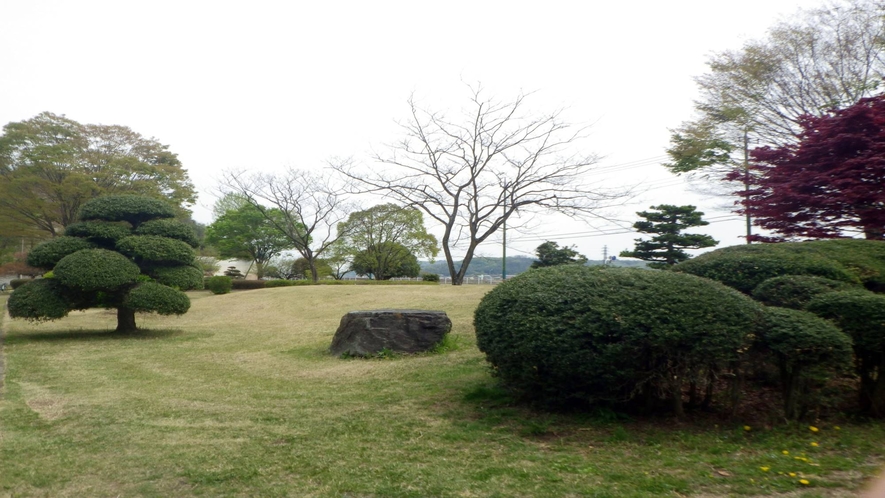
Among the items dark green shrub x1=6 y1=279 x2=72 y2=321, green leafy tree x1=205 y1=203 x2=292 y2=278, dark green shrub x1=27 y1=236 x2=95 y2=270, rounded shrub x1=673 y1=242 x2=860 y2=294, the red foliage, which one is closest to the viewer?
rounded shrub x1=673 y1=242 x2=860 y2=294

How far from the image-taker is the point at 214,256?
45.9 meters

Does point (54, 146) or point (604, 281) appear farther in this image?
point (54, 146)

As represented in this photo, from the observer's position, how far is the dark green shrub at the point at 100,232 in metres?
13.1

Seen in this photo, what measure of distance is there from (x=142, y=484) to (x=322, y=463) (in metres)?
1.16

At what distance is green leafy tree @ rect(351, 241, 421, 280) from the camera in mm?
37406

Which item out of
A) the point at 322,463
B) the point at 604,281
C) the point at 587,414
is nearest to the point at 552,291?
the point at 604,281

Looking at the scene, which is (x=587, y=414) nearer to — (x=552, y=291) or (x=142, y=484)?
(x=552, y=291)

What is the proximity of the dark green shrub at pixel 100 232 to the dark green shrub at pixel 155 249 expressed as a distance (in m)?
0.32

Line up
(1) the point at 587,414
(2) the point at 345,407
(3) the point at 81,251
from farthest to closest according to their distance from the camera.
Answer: (3) the point at 81,251, (2) the point at 345,407, (1) the point at 587,414

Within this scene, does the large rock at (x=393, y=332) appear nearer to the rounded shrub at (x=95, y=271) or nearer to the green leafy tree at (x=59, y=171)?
the rounded shrub at (x=95, y=271)

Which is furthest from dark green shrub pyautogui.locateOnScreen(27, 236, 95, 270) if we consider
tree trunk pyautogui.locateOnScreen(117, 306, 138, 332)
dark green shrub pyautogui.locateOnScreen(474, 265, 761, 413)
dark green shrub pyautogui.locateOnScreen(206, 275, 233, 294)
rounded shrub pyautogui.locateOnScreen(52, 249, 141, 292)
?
dark green shrub pyautogui.locateOnScreen(206, 275, 233, 294)

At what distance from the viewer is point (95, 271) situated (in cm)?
1222

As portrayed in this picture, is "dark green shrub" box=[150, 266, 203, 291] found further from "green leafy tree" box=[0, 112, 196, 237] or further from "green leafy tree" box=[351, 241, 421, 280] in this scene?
"green leafy tree" box=[351, 241, 421, 280]

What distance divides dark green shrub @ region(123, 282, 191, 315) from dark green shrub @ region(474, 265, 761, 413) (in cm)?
978
